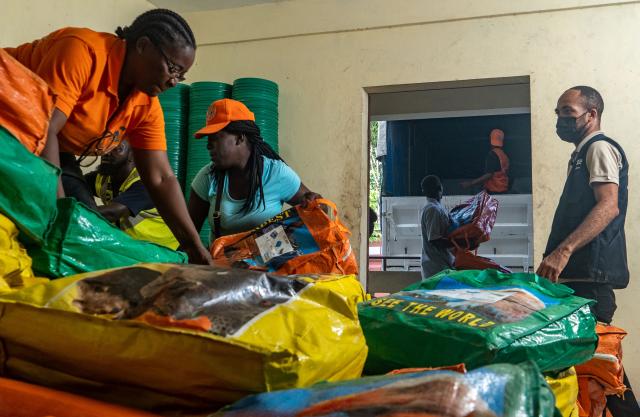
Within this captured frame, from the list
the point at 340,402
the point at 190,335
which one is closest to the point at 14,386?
the point at 190,335

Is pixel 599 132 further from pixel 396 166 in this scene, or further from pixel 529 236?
pixel 396 166

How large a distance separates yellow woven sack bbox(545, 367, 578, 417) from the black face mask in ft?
10.0

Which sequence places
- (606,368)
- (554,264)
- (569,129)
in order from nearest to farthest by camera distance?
(606,368)
(554,264)
(569,129)

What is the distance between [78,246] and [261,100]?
3.46 m

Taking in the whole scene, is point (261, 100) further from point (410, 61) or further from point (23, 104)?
point (23, 104)

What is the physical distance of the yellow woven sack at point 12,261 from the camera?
37.8 inches

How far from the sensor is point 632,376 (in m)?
3.86

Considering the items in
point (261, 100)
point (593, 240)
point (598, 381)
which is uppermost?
point (261, 100)

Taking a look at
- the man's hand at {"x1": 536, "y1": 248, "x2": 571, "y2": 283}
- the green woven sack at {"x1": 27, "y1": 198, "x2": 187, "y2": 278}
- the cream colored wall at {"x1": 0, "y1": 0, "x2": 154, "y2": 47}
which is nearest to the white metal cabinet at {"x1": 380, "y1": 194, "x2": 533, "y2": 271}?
the man's hand at {"x1": 536, "y1": 248, "x2": 571, "y2": 283}

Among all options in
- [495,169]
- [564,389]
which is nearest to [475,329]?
[564,389]

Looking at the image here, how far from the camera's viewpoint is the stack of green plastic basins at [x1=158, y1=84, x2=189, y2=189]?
443 cm

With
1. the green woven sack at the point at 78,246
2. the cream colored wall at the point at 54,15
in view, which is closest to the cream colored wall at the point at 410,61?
the cream colored wall at the point at 54,15

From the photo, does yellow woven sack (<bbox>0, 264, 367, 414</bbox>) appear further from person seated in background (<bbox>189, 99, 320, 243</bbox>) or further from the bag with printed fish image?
person seated in background (<bbox>189, 99, 320, 243</bbox>)

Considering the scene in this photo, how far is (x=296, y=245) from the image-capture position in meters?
2.43
